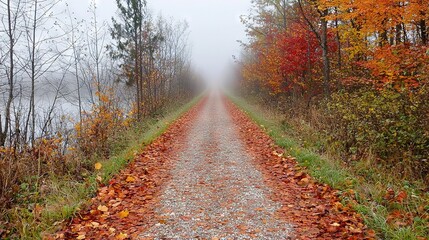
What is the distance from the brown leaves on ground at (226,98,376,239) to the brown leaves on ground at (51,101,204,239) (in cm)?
220

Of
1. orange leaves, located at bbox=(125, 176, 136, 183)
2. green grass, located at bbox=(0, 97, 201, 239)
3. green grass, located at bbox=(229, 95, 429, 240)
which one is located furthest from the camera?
orange leaves, located at bbox=(125, 176, 136, 183)

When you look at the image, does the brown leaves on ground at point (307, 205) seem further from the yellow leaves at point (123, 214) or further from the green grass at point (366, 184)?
the yellow leaves at point (123, 214)

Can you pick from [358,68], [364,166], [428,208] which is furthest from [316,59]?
[428,208]

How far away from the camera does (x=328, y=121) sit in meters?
9.71

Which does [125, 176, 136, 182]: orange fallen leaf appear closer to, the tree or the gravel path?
the gravel path

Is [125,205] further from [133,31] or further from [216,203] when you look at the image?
[133,31]

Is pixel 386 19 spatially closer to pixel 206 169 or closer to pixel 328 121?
pixel 328 121

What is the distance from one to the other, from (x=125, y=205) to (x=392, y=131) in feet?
20.9

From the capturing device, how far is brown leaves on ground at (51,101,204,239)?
3965mm

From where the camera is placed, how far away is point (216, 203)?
4805 mm

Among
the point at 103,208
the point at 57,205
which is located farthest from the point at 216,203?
the point at 57,205

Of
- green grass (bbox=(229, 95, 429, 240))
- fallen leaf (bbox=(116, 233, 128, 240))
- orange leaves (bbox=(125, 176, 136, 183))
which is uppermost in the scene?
orange leaves (bbox=(125, 176, 136, 183))

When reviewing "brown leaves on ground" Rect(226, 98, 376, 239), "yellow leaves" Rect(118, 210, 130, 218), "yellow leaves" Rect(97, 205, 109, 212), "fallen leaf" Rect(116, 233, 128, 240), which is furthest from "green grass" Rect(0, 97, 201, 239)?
"brown leaves on ground" Rect(226, 98, 376, 239)

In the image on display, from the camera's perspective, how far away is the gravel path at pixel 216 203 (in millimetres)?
3887
